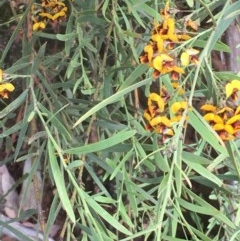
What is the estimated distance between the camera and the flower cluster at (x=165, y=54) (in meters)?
0.57

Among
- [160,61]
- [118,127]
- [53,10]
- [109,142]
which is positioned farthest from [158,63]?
[53,10]

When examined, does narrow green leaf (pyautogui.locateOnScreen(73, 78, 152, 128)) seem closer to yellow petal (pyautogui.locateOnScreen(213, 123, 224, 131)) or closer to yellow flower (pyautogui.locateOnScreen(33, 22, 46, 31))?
yellow petal (pyautogui.locateOnScreen(213, 123, 224, 131))

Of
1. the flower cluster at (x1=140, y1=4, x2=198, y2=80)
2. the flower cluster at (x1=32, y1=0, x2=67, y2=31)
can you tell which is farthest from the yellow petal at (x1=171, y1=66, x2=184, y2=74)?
the flower cluster at (x1=32, y1=0, x2=67, y2=31)

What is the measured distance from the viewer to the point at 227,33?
1356 mm

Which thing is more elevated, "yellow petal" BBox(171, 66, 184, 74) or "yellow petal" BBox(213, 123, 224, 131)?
"yellow petal" BBox(171, 66, 184, 74)

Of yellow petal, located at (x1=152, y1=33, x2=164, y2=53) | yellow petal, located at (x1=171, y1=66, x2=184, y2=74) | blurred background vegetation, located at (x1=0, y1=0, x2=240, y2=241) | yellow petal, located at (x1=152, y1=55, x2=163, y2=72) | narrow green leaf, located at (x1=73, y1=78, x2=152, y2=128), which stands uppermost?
yellow petal, located at (x1=152, y1=33, x2=164, y2=53)

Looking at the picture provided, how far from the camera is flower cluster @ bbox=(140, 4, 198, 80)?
0.57 m

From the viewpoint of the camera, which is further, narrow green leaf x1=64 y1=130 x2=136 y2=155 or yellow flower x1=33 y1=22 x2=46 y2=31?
yellow flower x1=33 y1=22 x2=46 y2=31

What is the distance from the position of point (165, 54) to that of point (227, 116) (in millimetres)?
85

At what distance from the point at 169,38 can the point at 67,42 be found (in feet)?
1.16

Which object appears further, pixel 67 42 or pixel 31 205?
pixel 31 205

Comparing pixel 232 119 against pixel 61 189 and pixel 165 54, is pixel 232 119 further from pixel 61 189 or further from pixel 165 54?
pixel 61 189

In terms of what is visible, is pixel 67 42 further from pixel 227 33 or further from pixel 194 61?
pixel 227 33

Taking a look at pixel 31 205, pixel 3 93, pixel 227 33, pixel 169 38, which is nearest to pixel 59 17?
pixel 3 93
